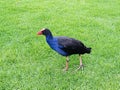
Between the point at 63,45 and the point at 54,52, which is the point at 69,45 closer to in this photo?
the point at 63,45

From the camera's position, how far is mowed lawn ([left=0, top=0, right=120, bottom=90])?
5246mm

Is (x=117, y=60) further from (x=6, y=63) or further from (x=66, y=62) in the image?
(x=6, y=63)

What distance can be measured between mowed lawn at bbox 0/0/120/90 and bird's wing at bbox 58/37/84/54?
454 mm

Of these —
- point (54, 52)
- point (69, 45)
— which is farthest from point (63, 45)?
point (54, 52)

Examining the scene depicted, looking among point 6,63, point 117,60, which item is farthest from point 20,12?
point 117,60

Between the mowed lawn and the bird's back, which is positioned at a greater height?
the bird's back

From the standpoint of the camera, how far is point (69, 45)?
530 centimetres

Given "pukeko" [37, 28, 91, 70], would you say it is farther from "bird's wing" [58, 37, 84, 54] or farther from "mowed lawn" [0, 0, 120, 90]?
"mowed lawn" [0, 0, 120, 90]

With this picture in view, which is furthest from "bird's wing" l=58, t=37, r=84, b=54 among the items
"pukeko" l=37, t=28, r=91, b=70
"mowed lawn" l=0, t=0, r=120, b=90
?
"mowed lawn" l=0, t=0, r=120, b=90

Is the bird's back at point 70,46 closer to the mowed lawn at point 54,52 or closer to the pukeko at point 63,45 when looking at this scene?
the pukeko at point 63,45

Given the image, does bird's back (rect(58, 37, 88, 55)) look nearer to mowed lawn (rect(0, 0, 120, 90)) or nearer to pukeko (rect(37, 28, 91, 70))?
pukeko (rect(37, 28, 91, 70))

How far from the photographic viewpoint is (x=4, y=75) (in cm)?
538

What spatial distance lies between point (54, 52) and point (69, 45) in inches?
40.2

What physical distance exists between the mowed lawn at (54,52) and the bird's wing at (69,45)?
0.45 metres
